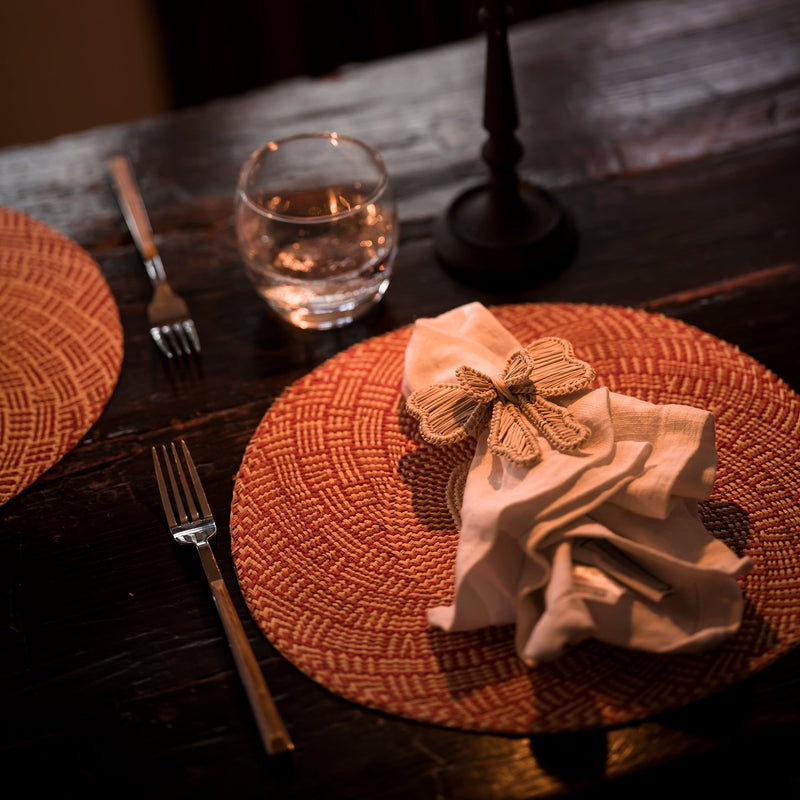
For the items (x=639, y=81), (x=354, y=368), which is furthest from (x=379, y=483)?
(x=639, y=81)

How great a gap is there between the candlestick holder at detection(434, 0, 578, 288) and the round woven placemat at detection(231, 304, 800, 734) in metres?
0.07

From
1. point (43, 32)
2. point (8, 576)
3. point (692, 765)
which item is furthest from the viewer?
point (43, 32)

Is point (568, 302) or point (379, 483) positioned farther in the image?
point (568, 302)

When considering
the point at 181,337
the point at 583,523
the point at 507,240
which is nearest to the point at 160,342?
the point at 181,337

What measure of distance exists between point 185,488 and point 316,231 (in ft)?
0.85

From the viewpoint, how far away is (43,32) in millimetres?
1779

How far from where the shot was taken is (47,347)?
794mm

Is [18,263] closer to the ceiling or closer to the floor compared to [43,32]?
closer to the ceiling

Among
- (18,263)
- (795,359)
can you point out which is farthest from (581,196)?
(18,263)

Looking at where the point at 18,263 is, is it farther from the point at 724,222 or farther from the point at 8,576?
the point at 724,222

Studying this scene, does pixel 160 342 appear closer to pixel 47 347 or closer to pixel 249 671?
pixel 47 347

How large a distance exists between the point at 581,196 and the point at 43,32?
130 cm

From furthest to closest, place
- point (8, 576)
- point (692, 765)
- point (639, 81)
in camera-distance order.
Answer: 1. point (639, 81)
2. point (8, 576)
3. point (692, 765)

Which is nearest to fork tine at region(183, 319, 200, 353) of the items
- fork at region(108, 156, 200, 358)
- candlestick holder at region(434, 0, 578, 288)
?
fork at region(108, 156, 200, 358)
